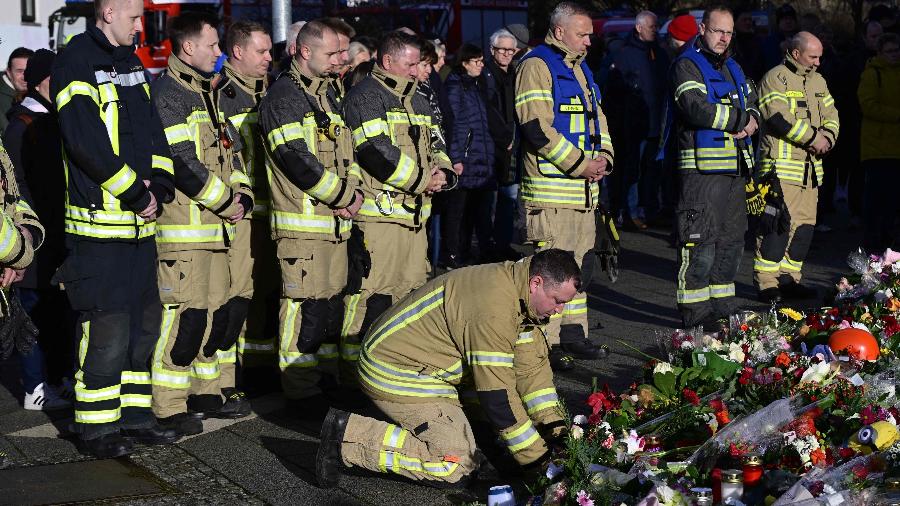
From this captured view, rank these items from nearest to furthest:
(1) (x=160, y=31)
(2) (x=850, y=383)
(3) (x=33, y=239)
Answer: (2) (x=850, y=383)
(3) (x=33, y=239)
(1) (x=160, y=31)

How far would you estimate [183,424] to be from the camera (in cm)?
740

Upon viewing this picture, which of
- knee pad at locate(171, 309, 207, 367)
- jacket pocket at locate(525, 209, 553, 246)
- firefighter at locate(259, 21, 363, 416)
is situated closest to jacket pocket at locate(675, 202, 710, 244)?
jacket pocket at locate(525, 209, 553, 246)

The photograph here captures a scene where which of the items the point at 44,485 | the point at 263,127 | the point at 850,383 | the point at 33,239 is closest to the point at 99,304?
the point at 33,239

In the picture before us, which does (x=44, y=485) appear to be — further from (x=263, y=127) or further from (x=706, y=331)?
(x=706, y=331)

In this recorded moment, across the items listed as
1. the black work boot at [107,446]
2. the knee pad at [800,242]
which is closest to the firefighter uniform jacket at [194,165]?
the black work boot at [107,446]

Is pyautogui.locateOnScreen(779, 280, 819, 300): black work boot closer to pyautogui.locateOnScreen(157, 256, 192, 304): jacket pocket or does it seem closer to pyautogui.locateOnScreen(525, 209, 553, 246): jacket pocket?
pyautogui.locateOnScreen(525, 209, 553, 246): jacket pocket

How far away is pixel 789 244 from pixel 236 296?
4990 mm

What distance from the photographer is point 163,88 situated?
749 cm

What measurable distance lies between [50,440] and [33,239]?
1214mm

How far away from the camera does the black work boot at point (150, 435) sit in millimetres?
7184

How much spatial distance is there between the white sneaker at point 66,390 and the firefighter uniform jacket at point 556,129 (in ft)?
10.4

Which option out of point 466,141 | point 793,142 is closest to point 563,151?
point 793,142

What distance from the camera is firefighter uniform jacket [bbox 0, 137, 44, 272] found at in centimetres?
641

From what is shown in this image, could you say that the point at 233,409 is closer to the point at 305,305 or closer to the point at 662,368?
the point at 305,305
